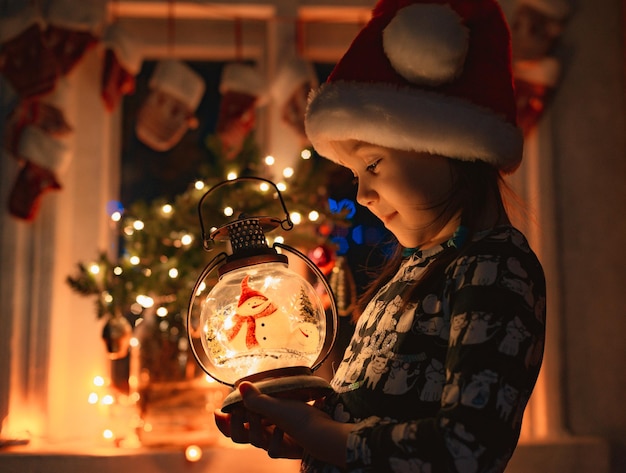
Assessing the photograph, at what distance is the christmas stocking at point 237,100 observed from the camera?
2.33 meters

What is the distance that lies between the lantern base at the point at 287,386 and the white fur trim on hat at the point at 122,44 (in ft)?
5.16

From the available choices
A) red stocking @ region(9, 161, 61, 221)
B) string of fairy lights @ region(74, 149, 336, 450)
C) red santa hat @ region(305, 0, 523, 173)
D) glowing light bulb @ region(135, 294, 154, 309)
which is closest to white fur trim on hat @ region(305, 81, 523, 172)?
red santa hat @ region(305, 0, 523, 173)

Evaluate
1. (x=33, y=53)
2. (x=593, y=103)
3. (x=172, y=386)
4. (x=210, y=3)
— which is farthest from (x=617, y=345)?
(x=33, y=53)

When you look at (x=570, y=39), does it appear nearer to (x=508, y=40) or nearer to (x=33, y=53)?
(x=508, y=40)

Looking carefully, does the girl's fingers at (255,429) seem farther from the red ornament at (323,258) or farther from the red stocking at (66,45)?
the red stocking at (66,45)

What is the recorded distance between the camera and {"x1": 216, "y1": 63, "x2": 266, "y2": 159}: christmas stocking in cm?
233

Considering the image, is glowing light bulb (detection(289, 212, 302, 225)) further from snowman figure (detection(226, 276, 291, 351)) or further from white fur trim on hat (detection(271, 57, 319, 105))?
snowman figure (detection(226, 276, 291, 351))

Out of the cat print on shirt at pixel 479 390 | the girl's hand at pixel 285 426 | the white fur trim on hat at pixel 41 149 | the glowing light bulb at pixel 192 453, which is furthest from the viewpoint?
the white fur trim on hat at pixel 41 149

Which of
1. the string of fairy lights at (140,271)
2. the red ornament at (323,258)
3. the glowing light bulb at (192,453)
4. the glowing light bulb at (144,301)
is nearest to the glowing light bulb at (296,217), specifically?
the string of fairy lights at (140,271)

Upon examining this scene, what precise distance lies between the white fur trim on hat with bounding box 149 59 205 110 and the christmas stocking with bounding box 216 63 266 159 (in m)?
0.10

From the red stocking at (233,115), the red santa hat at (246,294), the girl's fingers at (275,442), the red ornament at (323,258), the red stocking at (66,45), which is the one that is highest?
the red stocking at (66,45)

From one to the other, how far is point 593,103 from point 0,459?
213 centimetres

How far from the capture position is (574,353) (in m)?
2.24

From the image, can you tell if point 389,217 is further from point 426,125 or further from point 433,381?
point 433,381
